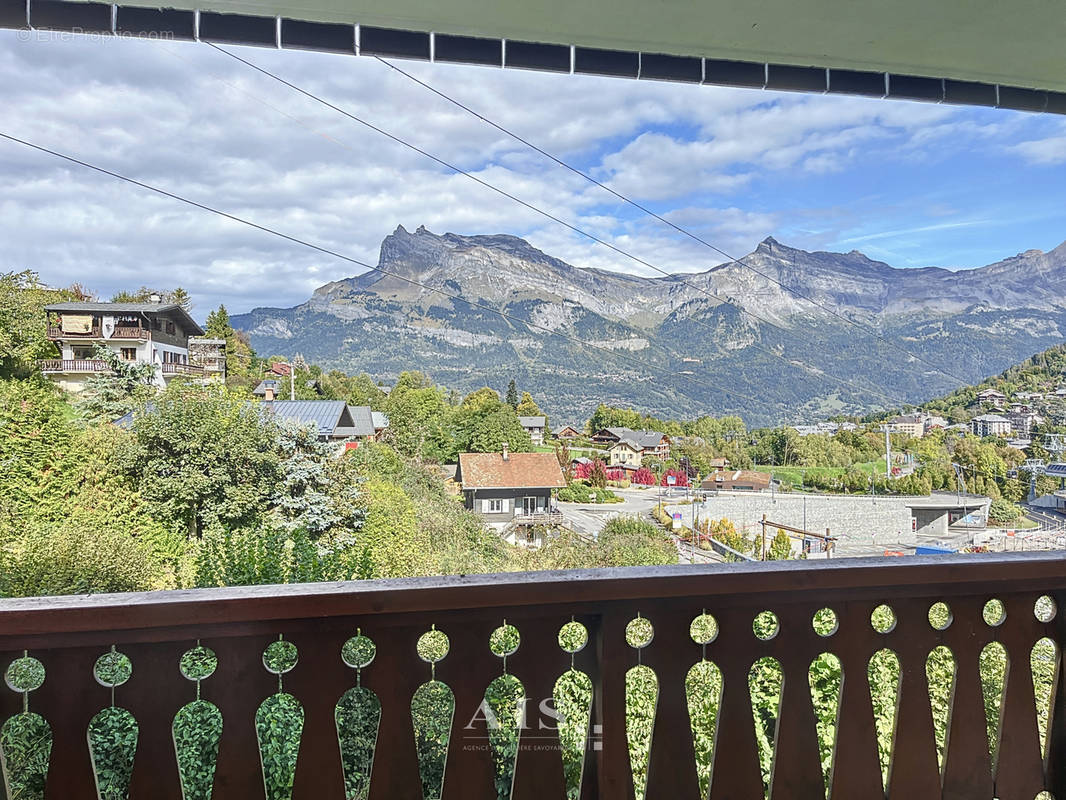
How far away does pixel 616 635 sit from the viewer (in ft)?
3.59

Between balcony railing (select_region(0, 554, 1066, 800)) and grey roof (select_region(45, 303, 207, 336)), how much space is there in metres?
3.11

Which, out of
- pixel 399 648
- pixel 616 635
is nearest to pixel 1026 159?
pixel 616 635

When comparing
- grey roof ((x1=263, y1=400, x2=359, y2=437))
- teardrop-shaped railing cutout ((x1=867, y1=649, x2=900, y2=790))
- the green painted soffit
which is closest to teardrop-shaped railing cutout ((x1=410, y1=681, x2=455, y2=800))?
the green painted soffit

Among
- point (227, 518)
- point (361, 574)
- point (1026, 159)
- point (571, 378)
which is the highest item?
point (1026, 159)

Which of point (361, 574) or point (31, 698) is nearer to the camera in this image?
point (31, 698)

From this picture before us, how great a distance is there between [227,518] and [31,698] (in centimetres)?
373

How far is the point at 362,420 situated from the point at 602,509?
173 cm

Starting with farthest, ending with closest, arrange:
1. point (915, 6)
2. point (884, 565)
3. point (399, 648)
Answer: point (915, 6) < point (884, 565) < point (399, 648)

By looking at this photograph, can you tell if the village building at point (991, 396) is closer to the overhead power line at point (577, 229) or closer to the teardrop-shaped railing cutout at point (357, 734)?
the overhead power line at point (577, 229)

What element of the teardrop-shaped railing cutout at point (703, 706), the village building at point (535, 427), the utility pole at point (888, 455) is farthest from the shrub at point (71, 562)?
the utility pole at point (888, 455)

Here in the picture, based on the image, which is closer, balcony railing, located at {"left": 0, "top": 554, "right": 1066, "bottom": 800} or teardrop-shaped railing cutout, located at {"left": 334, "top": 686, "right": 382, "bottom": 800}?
balcony railing, located at {"left": 0, "top": 554, "right": 1066, "bottom": 800}

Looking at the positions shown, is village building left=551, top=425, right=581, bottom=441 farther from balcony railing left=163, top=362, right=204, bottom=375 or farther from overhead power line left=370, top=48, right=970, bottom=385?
balcony railing left=163, top=362, right=204, bottom=375

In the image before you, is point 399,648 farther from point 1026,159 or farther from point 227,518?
point 1026,159

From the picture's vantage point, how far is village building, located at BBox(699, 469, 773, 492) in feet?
13.5
